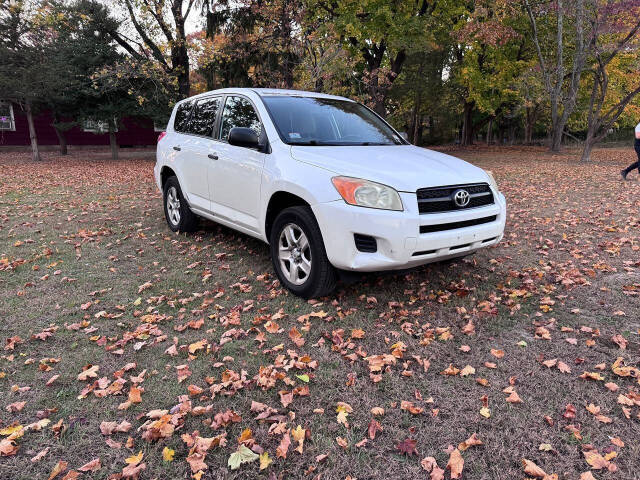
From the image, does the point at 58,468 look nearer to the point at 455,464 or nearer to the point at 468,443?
the point at 455,464

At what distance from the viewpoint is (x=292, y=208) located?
12.6 feet

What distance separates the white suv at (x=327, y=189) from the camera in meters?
3.38

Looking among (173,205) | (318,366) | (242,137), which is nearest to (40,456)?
(318,366)

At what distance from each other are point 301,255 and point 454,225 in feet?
4.48

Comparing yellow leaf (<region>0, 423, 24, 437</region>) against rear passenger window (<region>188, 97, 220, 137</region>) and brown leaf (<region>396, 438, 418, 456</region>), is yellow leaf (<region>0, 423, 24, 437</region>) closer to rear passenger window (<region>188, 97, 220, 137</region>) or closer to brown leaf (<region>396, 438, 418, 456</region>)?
brown leaf (<region>396, 438, 418, 456</region>)

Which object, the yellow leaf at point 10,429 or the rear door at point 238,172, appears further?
the rear door at point 238,172

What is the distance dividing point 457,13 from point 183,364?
20854 mm

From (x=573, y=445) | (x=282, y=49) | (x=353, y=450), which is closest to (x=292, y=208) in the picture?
(x=353, y=450)

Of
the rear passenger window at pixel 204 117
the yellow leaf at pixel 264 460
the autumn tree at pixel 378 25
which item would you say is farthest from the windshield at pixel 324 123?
the autumn tree at pixel 378 25

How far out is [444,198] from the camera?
3.52 metres

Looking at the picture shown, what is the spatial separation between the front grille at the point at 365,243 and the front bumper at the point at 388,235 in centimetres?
3

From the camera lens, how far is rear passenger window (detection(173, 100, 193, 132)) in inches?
232

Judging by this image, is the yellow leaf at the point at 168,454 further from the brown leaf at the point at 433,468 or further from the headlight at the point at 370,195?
the headlight at the point at 370,195

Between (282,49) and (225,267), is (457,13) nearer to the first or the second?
(282,49)
